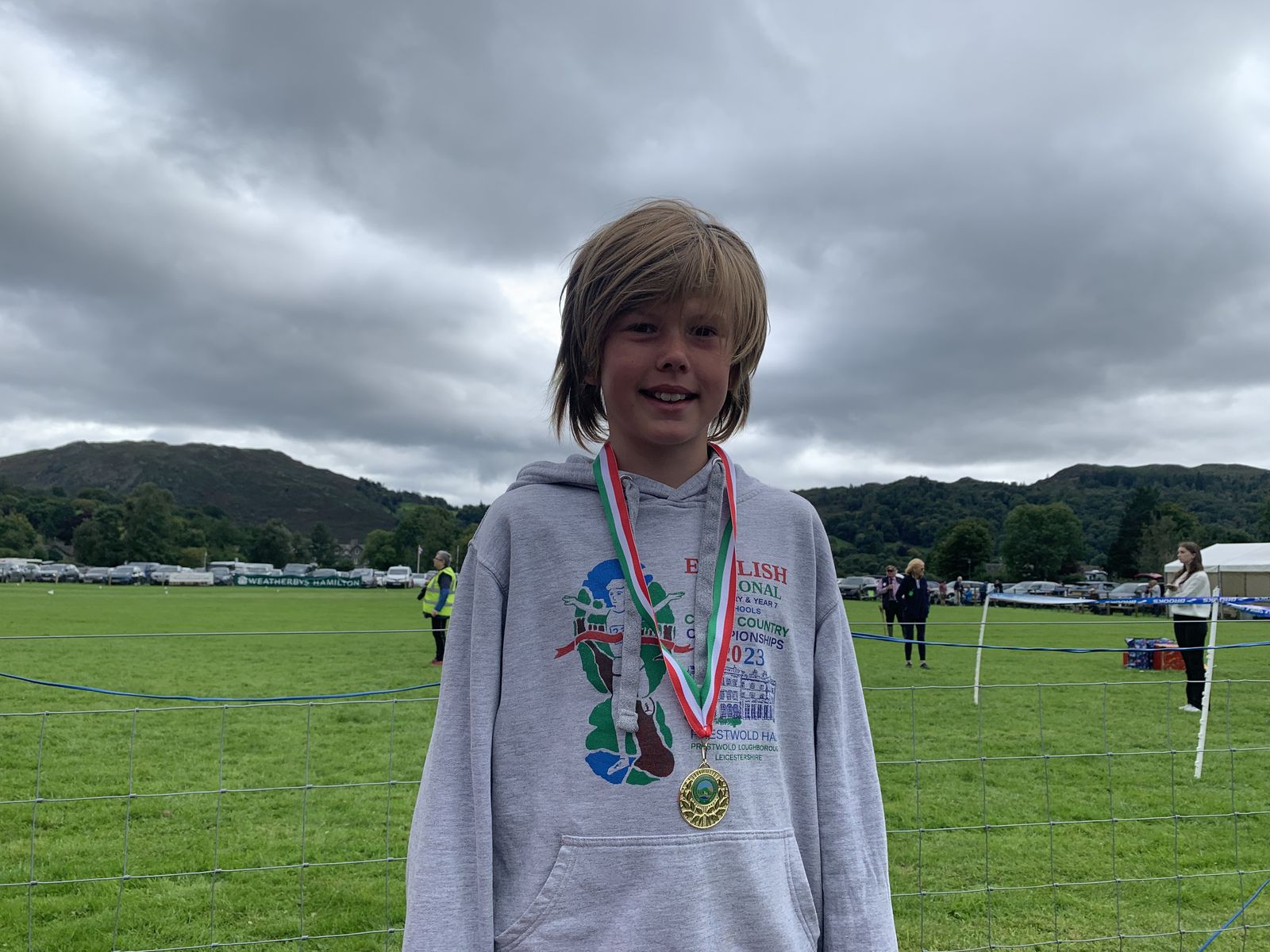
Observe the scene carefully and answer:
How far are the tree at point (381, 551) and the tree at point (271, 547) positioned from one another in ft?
38.8

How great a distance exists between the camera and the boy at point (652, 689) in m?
1.25

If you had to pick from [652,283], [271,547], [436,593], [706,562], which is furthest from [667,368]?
[271,547]

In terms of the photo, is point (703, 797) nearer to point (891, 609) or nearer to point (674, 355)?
point (674, 355)

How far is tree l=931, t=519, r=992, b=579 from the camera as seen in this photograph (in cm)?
9681

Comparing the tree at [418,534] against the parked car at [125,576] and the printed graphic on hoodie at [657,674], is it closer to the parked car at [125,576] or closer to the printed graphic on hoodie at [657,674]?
the parked car at [125,576]

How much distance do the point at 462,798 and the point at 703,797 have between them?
0.35 metres

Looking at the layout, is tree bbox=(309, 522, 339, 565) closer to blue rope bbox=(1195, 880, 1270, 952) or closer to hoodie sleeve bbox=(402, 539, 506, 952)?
blue rope bbox=(1195, 880, 1270, 952)

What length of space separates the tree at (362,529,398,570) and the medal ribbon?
11408 cm

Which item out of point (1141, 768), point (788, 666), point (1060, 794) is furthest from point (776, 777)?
point (1141, 768)

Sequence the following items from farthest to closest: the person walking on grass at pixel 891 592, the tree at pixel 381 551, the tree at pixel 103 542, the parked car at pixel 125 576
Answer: the tree at pixel 381 551 < the tree at pixel 103 542 < the parked car at pixel 125 576 < the person walking on grass at pixel 891 592

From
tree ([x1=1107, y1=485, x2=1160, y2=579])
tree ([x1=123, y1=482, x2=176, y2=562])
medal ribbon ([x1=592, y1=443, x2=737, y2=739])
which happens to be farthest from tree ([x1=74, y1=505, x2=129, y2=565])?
medal ribbon ([x1=592, y1=443, x2=737, y2=739])

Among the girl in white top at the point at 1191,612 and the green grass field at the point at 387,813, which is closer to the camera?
the green grass field at the point at 387,813

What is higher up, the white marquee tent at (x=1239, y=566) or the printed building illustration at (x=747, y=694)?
the white marquee tent at (x=1239, y=566)

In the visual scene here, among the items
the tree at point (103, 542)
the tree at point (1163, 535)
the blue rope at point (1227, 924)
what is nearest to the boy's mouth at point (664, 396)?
the blue rope at point (1227, 924)
